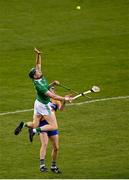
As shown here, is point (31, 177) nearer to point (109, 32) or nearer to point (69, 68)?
point (69, 68)

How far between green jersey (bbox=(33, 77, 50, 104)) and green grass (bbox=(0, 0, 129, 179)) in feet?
6.56

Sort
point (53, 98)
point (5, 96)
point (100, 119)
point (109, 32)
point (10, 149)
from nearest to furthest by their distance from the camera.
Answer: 1. point (53, 98)
2. point (10, 149)
3. point (100, 119)
4. point (5, 96)
5. point (109, 32)

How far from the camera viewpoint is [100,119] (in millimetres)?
28359

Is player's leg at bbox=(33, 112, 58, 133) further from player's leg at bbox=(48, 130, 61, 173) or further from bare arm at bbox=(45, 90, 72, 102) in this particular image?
bare arm at bbox=(45, 90, 72, 102)

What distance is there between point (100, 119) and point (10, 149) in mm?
4431

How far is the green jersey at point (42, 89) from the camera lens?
2231 centimetres

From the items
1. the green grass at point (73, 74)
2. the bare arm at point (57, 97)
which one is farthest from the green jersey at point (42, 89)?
A: the green grass at point (73, 74)

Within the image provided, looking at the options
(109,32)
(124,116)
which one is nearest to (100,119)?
(124,116)

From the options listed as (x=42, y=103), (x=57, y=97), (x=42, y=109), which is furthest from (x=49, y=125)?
(x=57, y=97)

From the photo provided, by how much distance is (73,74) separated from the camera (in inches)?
1379

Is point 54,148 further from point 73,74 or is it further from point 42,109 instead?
point 73,74

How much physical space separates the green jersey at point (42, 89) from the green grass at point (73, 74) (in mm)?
2000

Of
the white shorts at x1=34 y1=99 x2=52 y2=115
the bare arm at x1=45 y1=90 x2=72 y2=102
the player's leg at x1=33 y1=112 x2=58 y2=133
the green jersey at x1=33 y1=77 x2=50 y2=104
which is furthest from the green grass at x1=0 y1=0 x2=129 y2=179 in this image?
the bare arm at x1=45 y1=90 x2=72 y2=102

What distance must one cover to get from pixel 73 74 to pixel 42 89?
41.9 feet
